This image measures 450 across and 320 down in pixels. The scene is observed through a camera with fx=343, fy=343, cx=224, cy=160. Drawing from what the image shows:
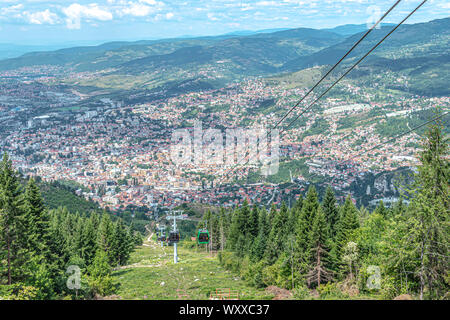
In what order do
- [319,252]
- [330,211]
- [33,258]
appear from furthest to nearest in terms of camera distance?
[330,211]
[319,252]
[33,258]

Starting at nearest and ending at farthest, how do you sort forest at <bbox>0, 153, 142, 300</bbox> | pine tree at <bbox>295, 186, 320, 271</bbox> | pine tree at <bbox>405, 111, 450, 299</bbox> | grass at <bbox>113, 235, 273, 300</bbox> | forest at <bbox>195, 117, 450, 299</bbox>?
pine tree at <bbox>405, 111, 450, 299</bbox> → forest at <bbox>195, 117, 450, 299</bbox> → forest at <bbox>0, 153, 142, 300</bbox> → grass at <bbox>113, 235, 273, 300</bbox> → pine tree at <bbox>295, 186, 320, 271</bbox>

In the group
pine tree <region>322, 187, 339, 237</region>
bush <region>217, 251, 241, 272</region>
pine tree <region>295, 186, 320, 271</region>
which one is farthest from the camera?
pine tree <region>322, 187, 339, 237</region>

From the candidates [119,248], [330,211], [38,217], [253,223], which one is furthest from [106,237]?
[330,211]

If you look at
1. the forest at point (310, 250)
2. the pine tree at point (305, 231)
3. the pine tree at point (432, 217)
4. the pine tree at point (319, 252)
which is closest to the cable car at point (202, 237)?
the forest at point (310, 250)

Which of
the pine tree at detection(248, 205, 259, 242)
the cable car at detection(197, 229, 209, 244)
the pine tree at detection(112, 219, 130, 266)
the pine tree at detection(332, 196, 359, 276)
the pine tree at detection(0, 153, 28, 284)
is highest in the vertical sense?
the pine tree at detection(0, 153, 28, 284)

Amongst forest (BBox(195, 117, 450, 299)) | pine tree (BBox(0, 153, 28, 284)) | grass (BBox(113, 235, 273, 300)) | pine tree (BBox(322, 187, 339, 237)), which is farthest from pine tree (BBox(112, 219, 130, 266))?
pine tree (BBox(322, 187, 339, 237))

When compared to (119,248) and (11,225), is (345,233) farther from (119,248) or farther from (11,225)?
(119,248)

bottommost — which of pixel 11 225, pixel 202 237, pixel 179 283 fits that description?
pixel 179 283

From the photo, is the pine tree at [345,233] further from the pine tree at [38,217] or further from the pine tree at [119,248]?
the pine tree at [119,248]

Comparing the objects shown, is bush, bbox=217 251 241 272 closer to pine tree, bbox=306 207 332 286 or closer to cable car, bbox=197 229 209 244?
cable car, bbox=197 229 209 244

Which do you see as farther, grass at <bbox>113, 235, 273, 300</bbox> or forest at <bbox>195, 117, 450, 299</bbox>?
grass at <bbox>113, 235, 273, 300</bbox>

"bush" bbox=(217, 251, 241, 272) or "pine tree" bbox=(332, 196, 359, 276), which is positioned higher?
"pine tree" bbox=(332, 196, 359, 276)
